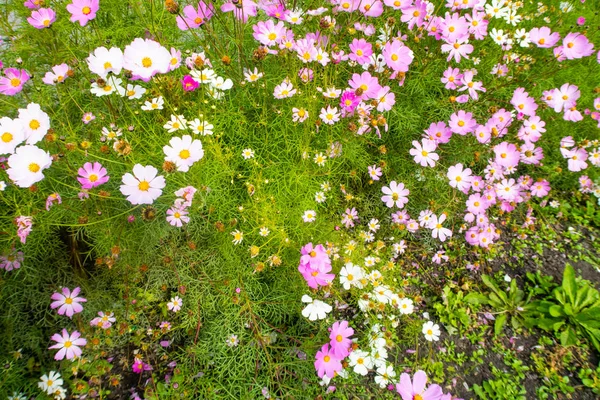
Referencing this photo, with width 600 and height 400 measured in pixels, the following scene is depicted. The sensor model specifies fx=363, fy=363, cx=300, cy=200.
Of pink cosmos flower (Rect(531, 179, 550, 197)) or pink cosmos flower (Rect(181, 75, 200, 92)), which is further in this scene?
pink cosmos flower (Rect(531, 179, 550, 197))

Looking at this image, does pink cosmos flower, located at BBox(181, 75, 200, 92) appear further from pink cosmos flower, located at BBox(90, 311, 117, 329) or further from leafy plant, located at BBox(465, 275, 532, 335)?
leafy plant, located at BBox(465, 275, 532, 335)

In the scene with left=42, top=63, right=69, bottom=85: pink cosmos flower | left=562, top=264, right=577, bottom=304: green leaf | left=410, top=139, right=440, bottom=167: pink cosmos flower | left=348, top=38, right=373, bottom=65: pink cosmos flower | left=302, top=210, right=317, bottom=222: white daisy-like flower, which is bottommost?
left=562, top=264, right=577, bottom=304: green leaf

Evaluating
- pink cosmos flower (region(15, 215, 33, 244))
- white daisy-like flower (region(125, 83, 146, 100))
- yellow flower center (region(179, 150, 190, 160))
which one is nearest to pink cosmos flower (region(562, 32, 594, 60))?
yellow flower center (region(179, 150, 190, 160))

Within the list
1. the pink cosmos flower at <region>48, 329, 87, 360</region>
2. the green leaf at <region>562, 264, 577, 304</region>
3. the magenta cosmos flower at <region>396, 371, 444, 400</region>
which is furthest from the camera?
the green leaf at <region>562, 264, 577, 304</region>

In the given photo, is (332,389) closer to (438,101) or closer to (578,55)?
(438,101)

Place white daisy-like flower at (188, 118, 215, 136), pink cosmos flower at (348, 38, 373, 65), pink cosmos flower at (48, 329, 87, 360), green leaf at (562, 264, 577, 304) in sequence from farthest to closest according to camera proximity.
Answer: green leaf at (562, 264, 577, 304), pink cosmos flower at (348, 38, 373, 65), pink cosmos flower at (48, 329, 87, 360), white daisy-like flower at (188, 118, 215, 136)

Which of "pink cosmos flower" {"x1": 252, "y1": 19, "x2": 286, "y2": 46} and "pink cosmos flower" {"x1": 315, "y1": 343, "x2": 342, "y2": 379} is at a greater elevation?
"pink cosmos flower" {"x1": 252, "y1": 19, "x2": 286, "y2": 46}

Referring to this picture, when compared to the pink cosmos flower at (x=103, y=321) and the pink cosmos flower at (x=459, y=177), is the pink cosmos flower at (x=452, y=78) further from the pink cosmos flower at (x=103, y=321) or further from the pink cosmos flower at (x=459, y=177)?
the pink cosmos flower at (x=103, y=321)

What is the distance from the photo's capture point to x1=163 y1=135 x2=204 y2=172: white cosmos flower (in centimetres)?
103

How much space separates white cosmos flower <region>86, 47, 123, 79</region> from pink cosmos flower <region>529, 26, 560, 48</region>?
68.2 inches

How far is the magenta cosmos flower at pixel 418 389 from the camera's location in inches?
37.1

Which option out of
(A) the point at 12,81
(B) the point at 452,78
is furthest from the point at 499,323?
(A) the point at 12,81

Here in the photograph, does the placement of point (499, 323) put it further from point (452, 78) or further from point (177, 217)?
point (177, 217)

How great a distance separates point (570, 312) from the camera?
1.57 meters
